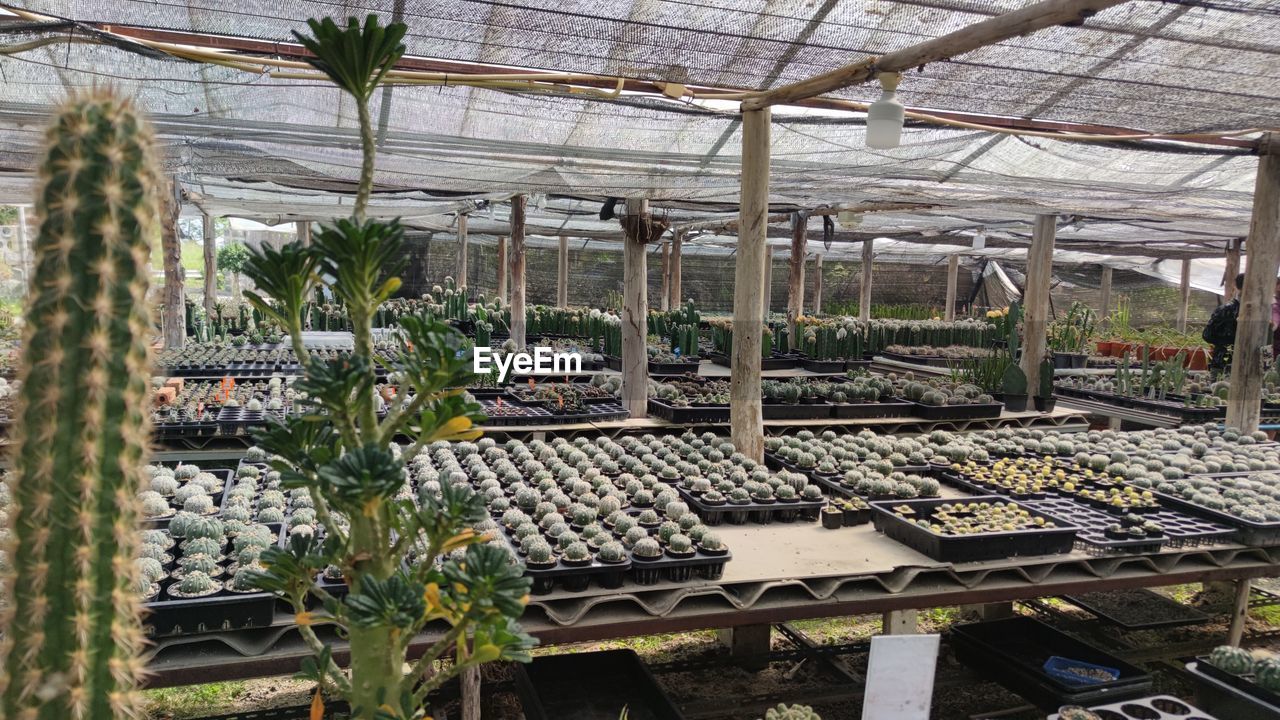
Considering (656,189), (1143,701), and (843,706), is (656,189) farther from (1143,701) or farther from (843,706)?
(1143,701)

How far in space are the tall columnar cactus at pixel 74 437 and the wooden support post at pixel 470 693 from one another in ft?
6.55

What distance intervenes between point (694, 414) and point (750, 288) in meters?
1.33

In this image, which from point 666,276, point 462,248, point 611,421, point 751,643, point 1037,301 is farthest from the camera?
point 666,276

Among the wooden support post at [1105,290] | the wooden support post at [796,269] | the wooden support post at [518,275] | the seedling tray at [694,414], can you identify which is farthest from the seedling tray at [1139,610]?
the wooden support post at [1105,290]

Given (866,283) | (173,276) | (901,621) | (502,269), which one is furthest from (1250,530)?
(866,283)

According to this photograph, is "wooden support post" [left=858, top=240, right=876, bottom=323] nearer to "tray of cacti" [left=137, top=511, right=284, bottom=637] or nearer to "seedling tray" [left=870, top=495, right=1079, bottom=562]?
"seedling tray" [left=870, top=495, right=1079, bottom=562]

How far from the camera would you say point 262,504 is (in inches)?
146

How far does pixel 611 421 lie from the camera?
5.93 meters

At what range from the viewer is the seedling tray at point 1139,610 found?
16.1 ft

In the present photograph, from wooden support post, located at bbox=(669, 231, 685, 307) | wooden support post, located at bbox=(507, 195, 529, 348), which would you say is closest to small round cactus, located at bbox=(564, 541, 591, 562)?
wooden support post, located at bbox=(507, 195, 529, 348)

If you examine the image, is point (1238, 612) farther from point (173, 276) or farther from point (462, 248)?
point (462, 248)

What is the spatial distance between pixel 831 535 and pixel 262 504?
2612mm

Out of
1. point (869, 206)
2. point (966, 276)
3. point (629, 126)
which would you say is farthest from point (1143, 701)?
point (966, 276)

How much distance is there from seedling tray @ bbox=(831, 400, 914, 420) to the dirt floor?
167 centimetres
